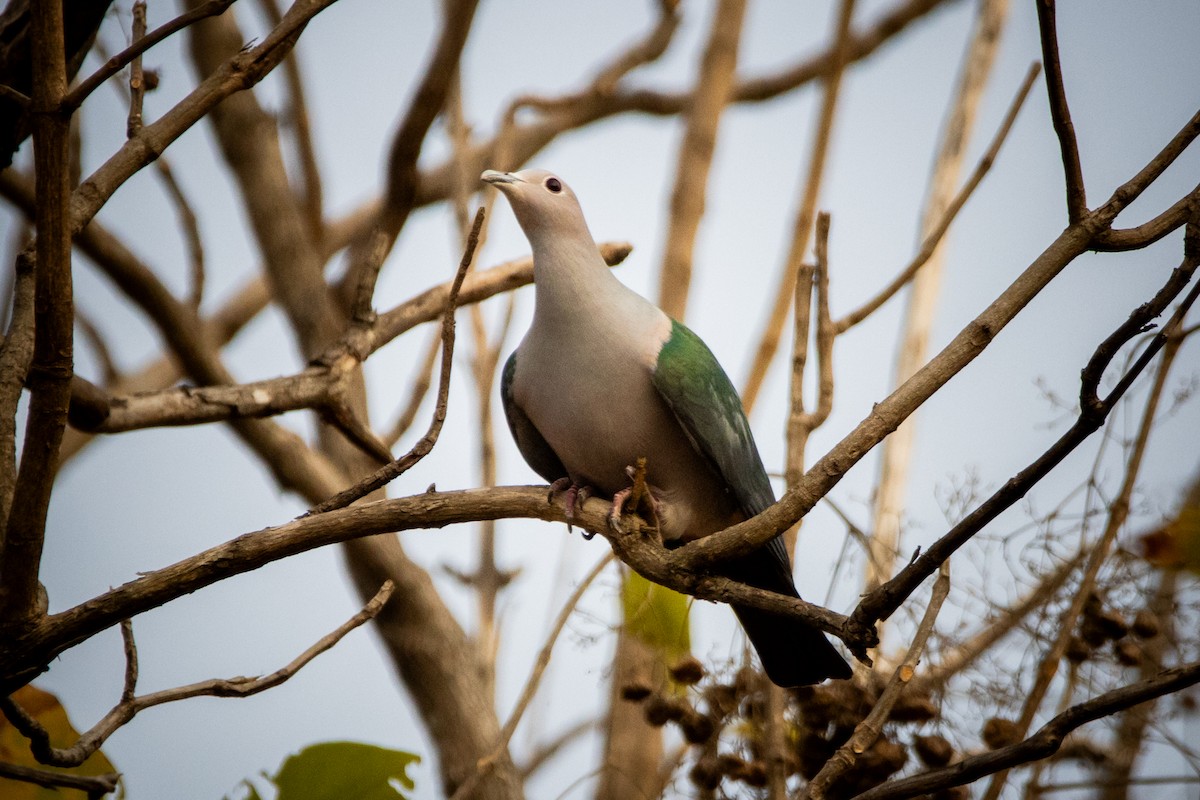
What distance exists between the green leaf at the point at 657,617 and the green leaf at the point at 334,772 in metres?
0.95

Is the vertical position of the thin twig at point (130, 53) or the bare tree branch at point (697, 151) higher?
the bare tree branch at point (697, 151)

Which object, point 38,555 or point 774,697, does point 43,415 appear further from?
point 774,697

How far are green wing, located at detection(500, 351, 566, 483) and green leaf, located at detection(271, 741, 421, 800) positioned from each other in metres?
1.14

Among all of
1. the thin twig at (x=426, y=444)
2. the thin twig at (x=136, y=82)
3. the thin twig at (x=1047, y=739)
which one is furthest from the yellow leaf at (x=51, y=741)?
the thin twig at (x=1047, y=739)

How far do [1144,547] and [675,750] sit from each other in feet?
6.84

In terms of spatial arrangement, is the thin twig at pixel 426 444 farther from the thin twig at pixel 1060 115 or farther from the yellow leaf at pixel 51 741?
the thin twig at pixel 1060 115

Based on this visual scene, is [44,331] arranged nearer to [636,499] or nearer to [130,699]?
[130,699]

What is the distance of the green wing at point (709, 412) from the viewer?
10.3ft

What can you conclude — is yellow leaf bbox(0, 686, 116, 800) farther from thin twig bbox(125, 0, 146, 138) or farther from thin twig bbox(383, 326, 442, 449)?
thin twig bbox(383, 326, 442, 449)

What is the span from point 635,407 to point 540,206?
0.71 meters

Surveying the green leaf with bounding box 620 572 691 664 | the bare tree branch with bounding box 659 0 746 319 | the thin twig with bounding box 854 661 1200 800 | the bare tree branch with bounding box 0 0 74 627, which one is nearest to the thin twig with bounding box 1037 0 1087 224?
the thin twig with bounding box 854 661 1200 800

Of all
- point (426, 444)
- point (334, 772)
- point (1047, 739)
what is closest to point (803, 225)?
point (426, 444)

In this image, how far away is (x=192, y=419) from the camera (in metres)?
3.57

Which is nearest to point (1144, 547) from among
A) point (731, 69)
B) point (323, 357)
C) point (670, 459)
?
point (670, 459)
